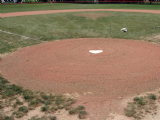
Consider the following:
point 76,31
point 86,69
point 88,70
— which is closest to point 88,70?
point 88,70

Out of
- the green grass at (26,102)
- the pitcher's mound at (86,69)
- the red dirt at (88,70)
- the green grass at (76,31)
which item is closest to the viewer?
the green grass at (26,102)

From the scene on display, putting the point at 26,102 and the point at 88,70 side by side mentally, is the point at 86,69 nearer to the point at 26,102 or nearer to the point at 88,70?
the point at 88,70

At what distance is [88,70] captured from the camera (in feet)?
21.7

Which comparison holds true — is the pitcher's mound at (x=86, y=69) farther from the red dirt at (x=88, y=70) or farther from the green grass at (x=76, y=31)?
the green grass at (x=76, y=31)

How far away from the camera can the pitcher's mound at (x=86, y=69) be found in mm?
5547

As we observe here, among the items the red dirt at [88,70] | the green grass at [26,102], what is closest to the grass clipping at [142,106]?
the red dirt at [88,70]

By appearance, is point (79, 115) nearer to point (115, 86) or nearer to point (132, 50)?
point (115, 86)

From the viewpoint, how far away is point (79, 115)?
4254mm

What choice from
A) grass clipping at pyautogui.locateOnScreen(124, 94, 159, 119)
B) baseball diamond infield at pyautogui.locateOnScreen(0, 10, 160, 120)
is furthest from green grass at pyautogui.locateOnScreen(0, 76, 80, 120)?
grass clipping at pyautogui.locateOnScreen(124, 94, 159, 119)

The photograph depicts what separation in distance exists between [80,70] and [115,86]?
1.55 metres

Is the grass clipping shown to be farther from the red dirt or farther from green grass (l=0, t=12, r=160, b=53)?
green grass (l=0, t=12, r=160, b=53)

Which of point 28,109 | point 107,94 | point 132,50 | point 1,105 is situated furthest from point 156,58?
point 1,105

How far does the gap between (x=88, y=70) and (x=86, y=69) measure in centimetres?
10

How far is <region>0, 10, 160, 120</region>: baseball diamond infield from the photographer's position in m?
→ 5.46
